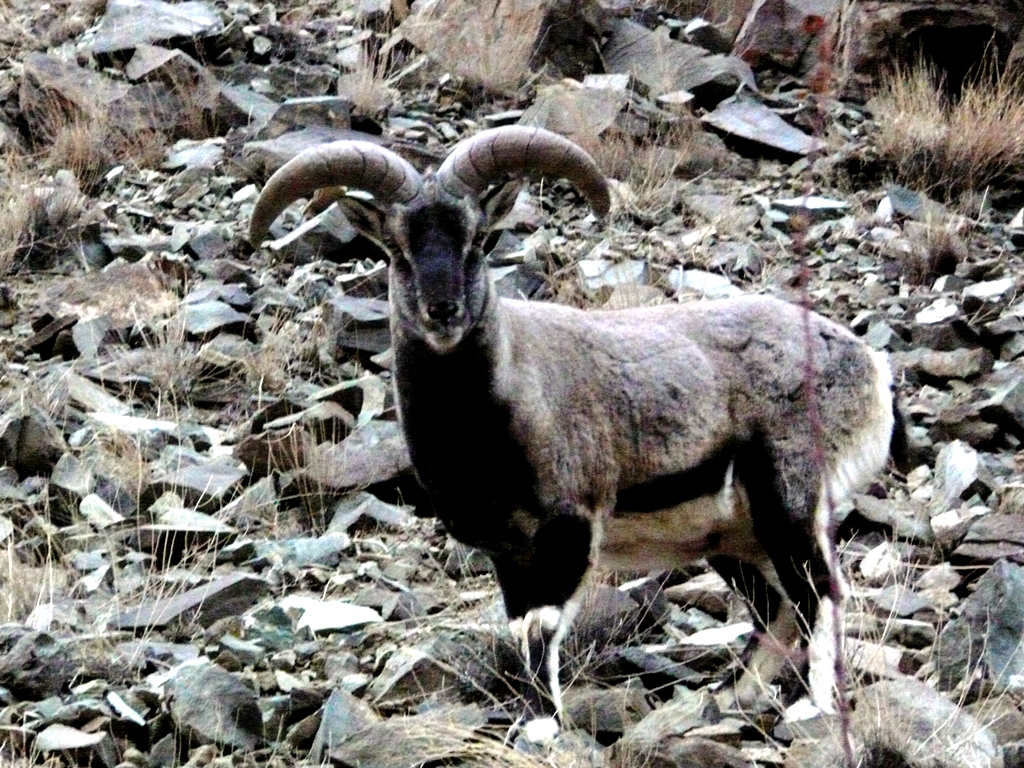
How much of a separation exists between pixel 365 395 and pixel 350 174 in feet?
11.7

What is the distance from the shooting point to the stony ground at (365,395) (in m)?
6.55

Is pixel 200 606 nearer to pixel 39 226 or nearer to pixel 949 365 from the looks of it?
pixel 949 365

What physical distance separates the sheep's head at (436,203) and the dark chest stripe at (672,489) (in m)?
1.03

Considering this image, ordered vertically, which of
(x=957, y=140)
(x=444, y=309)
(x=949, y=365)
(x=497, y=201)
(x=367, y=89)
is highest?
(x=497, y=201)

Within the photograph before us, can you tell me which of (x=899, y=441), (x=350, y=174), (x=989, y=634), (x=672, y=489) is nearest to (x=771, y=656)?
(x=672, y=489)

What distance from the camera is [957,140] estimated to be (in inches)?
535

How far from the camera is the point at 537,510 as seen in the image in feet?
22.3

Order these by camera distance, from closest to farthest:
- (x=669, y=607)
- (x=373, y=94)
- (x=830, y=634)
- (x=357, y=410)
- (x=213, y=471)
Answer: (x=830, y=634), (x=669, y=607), (x=213, y=471), (x=357, y=410), (x=373, y=94)

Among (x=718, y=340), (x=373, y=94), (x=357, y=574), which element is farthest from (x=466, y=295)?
(x=373, y=94)

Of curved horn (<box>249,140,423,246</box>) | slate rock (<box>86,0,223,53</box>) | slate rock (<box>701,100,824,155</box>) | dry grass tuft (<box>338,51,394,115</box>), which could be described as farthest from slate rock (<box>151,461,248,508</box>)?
slate rock (<box>86,0,223,53</box>)

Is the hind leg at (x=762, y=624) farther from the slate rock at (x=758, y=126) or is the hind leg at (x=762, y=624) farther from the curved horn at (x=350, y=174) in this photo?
the slate rock at (x=758, y=126)

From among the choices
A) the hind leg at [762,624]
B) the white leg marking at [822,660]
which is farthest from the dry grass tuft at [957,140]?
the white leg marking at [822,660]

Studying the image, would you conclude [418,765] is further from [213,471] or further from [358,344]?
[358,344]

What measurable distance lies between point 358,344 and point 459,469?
449 cm
